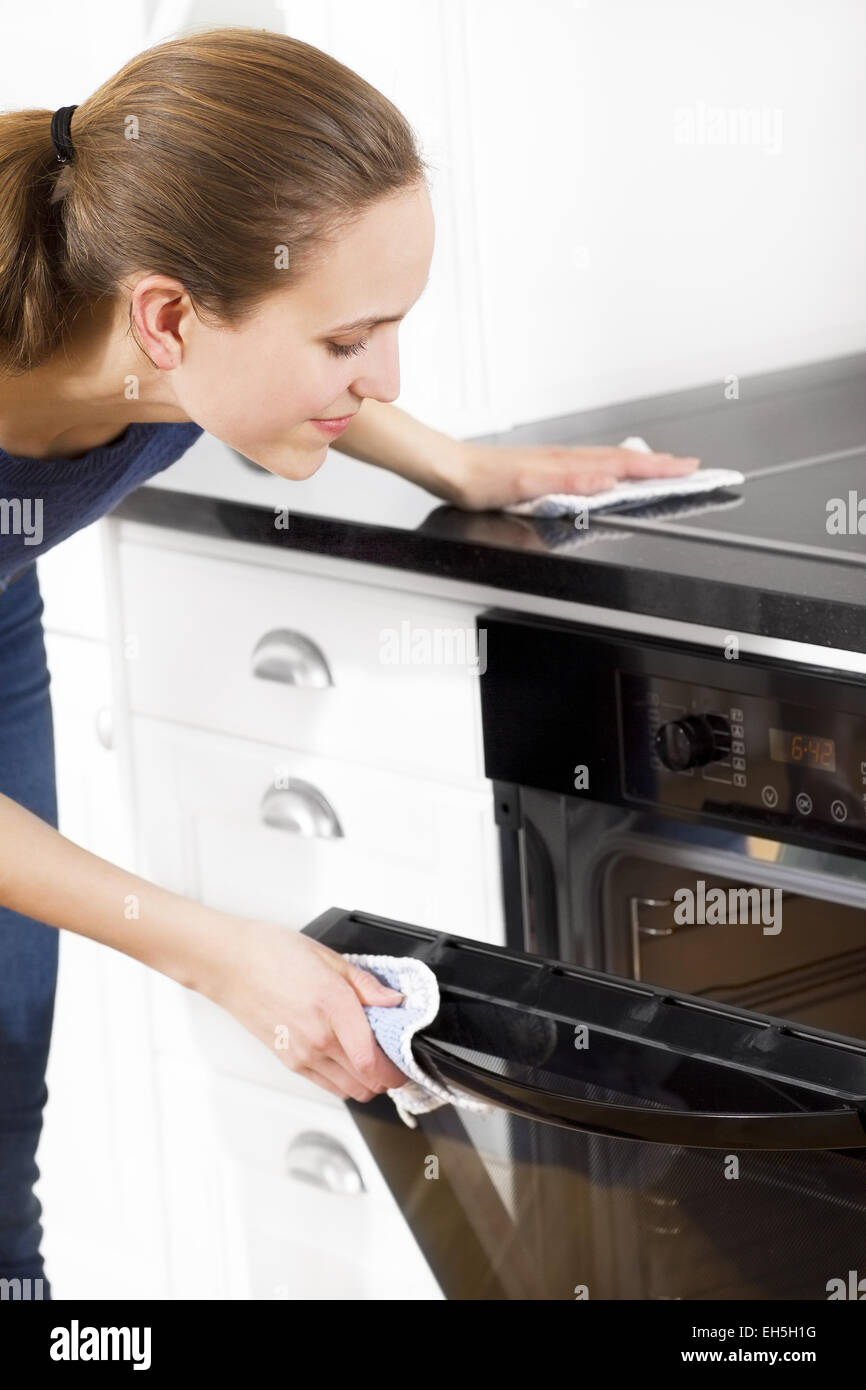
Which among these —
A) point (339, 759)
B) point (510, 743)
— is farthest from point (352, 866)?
point (510, 743)

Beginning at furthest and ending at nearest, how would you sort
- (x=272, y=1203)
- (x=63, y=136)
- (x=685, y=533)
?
(x=272, y=1203), (x=685, y=533), (x=63, y=136)

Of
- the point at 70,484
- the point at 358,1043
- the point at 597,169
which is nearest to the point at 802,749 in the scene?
the point at 358,1043

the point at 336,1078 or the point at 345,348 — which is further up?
the point at 345,348

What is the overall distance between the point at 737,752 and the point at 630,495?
0.75ft

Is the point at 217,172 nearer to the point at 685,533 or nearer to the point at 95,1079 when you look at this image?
the point at 685,533

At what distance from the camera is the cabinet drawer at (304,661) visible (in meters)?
Answer: 1.11

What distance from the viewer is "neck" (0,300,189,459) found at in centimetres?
98

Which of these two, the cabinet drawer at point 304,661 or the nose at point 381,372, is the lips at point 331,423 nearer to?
the nose at point 381,372

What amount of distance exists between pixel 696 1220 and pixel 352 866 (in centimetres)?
40

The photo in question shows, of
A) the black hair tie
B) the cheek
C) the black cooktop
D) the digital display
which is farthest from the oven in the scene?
the black hair tie

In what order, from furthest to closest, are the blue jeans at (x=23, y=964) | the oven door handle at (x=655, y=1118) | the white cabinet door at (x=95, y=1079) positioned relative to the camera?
the white cabinet door at (x=95, y=1079)
the blue jeans at (x=23, y=964)
the oven door handle at (x=655, y=1118)

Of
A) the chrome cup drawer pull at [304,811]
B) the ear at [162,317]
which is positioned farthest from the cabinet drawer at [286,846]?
the ear at [162,317]

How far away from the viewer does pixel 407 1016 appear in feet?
2.91

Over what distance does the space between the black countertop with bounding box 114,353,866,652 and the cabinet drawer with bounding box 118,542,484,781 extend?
3cm
